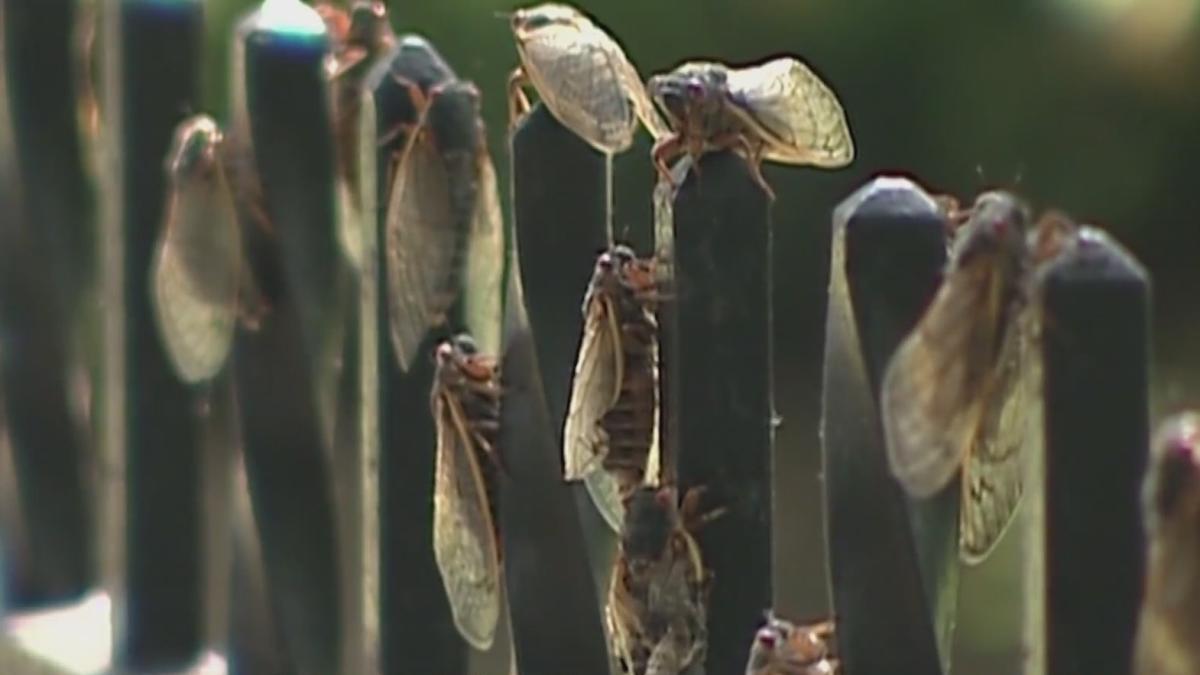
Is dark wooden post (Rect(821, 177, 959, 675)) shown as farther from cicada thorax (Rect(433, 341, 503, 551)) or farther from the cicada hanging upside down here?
cicada thorax (Rect(433, 341, 503, 551))

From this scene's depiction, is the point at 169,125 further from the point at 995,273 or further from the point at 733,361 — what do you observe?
the point at 995,273

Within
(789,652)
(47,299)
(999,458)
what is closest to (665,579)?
(789,652)

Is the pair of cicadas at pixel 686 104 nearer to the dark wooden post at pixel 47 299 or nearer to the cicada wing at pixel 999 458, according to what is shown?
the cicada wing at pixel 999 458

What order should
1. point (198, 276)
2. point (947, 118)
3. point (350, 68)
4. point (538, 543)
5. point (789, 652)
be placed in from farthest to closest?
1. point (947, 118)
2. point (350, 68)
3. point (198, 276)
4. point (538, 543)
5. point (789, 652)

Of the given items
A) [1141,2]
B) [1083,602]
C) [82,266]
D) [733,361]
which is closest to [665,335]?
[733,361]

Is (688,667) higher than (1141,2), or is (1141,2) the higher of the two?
(1141,2)

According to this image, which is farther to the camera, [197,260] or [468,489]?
[197,260]

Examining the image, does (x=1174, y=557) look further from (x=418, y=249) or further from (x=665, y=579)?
(x=418, y=249)
